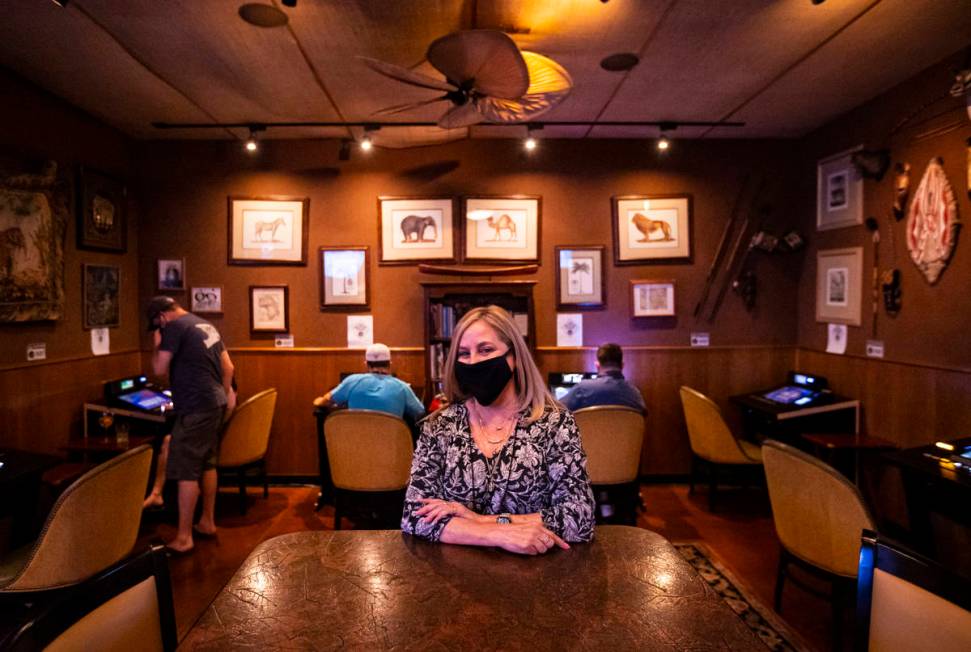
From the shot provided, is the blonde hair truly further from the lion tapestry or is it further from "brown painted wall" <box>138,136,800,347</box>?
the lion tapestry

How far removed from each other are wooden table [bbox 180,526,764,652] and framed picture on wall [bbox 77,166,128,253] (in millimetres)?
4018

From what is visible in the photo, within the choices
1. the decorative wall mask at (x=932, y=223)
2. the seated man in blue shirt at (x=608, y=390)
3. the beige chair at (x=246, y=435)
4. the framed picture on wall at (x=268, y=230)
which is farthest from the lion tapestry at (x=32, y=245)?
the decorative wall mask at (x=932, y=223)

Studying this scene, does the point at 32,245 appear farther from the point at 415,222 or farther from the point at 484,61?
the point at 484,61

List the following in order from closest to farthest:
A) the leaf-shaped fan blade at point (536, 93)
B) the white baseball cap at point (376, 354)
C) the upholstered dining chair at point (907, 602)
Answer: the upholstered dining chair at point (907, 602) < the leaf-shaped fan blade at point (536, 93) < the white baseball cap at point (376, 354)

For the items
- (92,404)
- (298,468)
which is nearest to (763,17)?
(298,468)

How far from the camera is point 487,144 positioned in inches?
195

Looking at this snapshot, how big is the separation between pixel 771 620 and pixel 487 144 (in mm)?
4079

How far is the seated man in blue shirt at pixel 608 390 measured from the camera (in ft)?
11.6

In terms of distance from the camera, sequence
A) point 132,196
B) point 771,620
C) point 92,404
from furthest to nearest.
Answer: point 132,196 → point 92,404 → point 771,620

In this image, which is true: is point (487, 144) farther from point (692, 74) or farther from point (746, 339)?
point (746, 339)

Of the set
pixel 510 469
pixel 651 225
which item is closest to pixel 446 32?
pixel 510 469

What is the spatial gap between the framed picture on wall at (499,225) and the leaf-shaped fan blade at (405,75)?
1988mm

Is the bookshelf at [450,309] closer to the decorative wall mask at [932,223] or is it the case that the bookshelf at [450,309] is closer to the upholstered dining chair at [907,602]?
the decorative wall mask at [932,223]

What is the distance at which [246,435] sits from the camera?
4.03 meters
